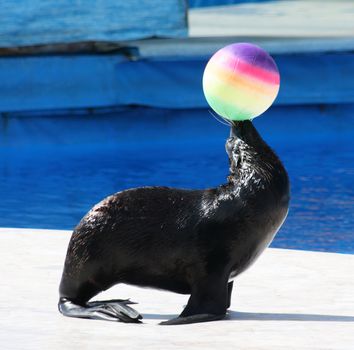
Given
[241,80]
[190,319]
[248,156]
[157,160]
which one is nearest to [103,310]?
[190,319]

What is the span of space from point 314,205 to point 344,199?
256mm

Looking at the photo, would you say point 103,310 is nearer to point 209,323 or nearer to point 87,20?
point 209,323

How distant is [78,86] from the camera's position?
353 inches

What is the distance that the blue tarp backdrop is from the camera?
30.5ft

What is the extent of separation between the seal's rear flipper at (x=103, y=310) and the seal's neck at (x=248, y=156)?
0.50 m

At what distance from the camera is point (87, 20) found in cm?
951

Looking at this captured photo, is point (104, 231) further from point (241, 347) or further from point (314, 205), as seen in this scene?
point (314, 205)

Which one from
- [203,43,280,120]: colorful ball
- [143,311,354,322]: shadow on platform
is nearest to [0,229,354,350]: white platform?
[143,311,354,322]: shadow on platform

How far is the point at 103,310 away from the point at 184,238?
32 cm

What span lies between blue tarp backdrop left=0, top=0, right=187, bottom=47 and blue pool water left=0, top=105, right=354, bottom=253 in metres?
0.66

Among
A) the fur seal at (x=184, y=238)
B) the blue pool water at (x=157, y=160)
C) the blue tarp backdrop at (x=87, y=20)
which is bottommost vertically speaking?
the fur seal at (x=184, y=238)

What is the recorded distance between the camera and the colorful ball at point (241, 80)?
346 centimetres

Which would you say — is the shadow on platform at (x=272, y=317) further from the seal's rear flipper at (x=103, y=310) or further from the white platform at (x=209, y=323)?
the seal's rear flipper at (x=103, y=310)

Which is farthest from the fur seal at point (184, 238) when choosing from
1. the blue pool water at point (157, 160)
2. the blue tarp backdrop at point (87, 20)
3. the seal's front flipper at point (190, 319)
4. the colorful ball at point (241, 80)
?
the blue tarp backdrop at point (87, 20)
